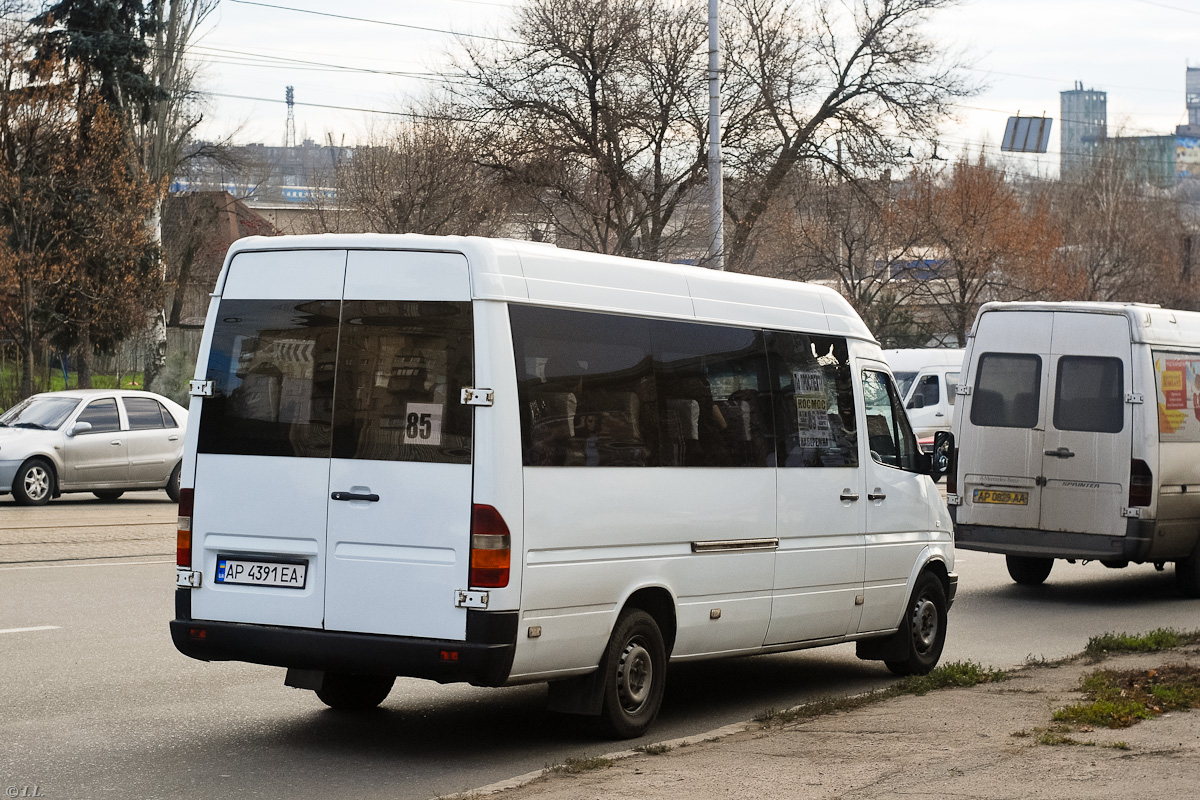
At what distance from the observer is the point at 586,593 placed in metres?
7.23

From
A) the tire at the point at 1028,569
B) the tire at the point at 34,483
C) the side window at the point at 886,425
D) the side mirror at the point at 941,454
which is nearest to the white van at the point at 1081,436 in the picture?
the tire at the point at 1028,569

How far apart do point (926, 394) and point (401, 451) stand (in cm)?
2551

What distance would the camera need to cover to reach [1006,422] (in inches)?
572

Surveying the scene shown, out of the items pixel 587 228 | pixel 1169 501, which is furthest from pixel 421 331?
pixel 587 228

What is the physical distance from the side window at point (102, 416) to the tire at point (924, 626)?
14.7 metres

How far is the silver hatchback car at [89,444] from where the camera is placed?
68.3 ft

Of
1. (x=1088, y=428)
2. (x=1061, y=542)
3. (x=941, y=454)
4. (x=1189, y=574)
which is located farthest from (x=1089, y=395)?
(x=941, y=454)

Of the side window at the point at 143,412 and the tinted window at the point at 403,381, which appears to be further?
the side window at the point at 143,412

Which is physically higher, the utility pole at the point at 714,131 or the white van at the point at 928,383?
the utility pole at the point at 714,131

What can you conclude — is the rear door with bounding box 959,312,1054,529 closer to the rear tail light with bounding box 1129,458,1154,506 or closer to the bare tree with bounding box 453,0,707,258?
the rear tail light with bounding box 1129,458,1154,506

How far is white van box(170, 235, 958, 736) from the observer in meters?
6.82

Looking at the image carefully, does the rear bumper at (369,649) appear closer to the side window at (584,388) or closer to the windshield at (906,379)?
the side window at (584,388)

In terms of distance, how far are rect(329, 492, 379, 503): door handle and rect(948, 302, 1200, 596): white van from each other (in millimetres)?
8392

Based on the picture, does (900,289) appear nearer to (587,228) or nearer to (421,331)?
(587,228)
